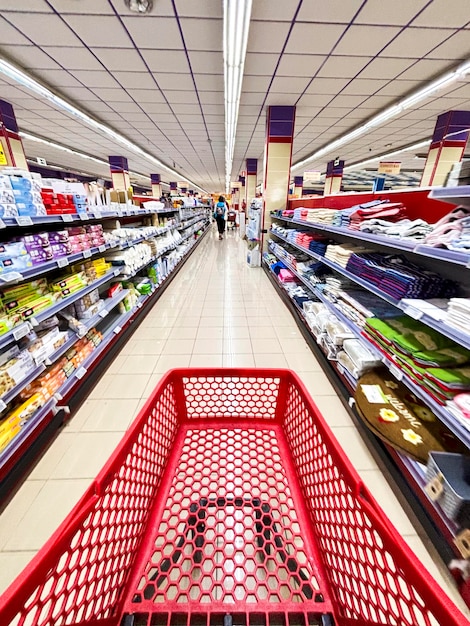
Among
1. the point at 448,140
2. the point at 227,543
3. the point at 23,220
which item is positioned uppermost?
the point at 448,140

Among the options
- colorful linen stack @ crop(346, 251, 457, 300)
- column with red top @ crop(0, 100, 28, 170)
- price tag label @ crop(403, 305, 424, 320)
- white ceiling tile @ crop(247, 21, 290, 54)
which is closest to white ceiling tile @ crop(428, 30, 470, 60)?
white ceiling tile @ crop(247, 21, 290, 54)

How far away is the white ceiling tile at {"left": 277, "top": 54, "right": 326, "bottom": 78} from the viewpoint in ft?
12.9

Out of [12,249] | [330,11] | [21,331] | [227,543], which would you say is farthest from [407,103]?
[227,543]

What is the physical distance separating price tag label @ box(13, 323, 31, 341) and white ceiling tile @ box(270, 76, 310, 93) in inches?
213

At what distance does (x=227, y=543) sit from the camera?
0.85 metres

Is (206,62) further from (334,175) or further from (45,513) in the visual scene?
(334,175)

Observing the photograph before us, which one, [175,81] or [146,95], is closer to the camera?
[175,81]

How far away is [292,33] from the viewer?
133 inches

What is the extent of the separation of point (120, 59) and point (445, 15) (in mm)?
4276

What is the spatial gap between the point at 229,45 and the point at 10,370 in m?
4.21

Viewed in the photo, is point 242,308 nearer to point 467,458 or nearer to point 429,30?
point 467,458

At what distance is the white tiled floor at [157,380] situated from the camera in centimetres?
147

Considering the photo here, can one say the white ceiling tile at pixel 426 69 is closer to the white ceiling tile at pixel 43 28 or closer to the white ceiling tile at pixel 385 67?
the white ceiling tile at pixel 385 67

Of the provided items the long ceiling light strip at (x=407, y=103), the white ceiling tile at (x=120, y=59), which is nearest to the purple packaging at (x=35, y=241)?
the white ceiling tile at (x=120, y=59)
